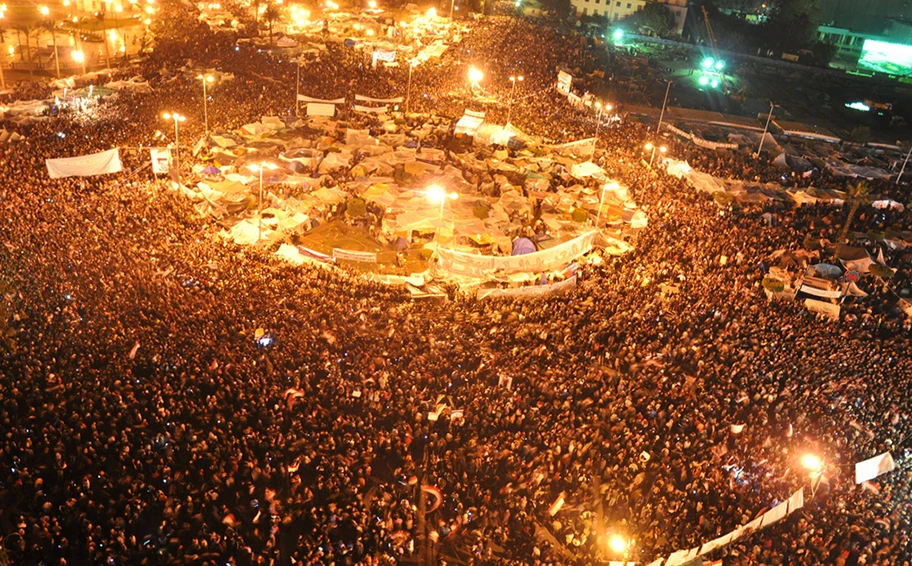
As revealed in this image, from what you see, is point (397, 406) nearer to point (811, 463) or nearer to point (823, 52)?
point (811, 463)

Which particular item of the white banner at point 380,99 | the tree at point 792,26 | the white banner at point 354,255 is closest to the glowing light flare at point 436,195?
the white banner at point 354,255

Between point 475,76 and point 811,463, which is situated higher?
point 475,76

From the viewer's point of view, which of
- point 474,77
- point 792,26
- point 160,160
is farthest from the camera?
point 792,26

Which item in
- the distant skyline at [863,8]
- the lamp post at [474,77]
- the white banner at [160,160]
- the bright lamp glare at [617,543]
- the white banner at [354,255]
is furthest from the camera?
the distant skyline at [863,8]

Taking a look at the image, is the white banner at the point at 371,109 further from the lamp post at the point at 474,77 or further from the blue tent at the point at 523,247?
the blue tent at the point at 523,247

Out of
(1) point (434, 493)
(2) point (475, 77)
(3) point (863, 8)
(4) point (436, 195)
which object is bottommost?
(1) point (434, 493)

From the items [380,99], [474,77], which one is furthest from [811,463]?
[474,77]

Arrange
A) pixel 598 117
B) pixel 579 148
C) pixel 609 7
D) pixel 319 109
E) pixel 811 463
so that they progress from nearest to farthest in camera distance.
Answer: pixel 811 463
pixel 579 148
pixel 319 109
pixel 598 117
pixel 609 7

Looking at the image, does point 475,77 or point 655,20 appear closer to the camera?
point 475,77
